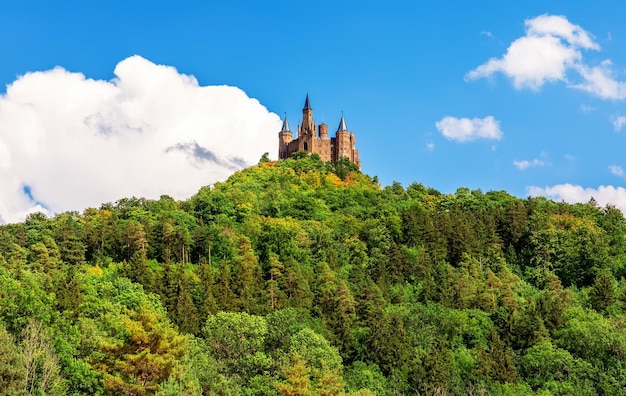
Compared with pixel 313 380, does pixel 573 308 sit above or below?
above

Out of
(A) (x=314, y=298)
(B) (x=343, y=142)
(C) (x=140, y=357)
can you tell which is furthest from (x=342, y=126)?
(C) (x=140, y=357)

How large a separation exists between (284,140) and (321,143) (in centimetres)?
714

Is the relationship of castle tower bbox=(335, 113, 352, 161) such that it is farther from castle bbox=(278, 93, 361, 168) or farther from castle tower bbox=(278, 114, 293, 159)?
castle tower bbox=(278, 114, 293, 159)

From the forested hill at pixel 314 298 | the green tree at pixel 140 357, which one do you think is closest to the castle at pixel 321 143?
the forested hill at pixel 314 298

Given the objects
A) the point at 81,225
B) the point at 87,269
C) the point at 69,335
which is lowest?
the point at 69,335

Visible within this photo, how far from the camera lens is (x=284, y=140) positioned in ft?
405

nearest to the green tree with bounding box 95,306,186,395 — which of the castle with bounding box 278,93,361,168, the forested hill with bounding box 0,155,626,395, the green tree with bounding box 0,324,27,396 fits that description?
the forested hill with bounding box 0,155,626,395

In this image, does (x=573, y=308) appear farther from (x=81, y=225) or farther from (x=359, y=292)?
(x=81, y=225)

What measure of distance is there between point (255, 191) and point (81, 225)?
97.4 feet

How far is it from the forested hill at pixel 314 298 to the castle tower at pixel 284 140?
25.7m

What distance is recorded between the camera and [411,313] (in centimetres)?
5856

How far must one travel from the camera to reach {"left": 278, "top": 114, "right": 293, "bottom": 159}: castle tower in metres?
123

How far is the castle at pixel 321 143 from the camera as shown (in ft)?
390

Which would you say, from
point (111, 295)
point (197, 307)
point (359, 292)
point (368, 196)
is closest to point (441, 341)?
point (359, 292)
